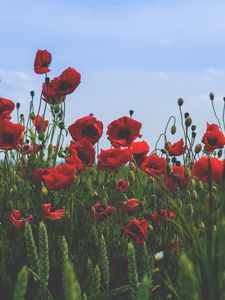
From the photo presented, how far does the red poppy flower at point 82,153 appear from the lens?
2.71 meters

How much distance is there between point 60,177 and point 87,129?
39cm

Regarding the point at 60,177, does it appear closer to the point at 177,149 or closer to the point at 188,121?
the point at 177,149

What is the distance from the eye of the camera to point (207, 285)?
137 centimetres

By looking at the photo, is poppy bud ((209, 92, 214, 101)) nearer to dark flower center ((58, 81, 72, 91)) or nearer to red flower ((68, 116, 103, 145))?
dark flower center ((58, 81, 72, 91))

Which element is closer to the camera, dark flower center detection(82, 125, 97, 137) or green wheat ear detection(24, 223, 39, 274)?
green wheat ear detection(24, 223, 39, 274)

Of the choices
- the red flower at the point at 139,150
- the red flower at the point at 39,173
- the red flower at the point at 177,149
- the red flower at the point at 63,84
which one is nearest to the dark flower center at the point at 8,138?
the red flower at the point at 39,173

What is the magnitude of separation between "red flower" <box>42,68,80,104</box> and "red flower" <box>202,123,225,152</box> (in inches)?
31.0

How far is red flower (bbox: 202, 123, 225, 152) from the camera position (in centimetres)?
326

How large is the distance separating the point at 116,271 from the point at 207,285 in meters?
1.00

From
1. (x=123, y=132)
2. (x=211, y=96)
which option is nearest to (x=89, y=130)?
(x=123, y=132)

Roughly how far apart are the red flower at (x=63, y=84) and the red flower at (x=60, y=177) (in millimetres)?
742

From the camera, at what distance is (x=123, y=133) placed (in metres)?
2.88

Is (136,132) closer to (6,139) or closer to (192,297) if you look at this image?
(6,139)

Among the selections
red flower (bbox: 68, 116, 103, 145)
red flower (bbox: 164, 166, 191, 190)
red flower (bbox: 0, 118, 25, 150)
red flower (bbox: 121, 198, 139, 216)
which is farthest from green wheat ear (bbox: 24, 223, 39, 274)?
red flower (bbox: 0, 118, 25, 150)
